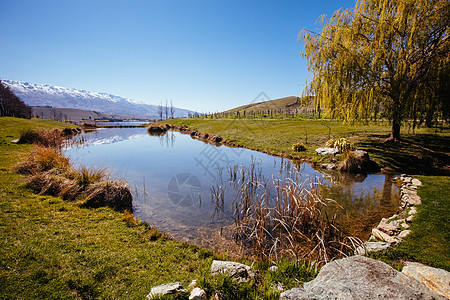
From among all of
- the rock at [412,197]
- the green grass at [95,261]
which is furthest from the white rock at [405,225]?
the green grass at [95,261]

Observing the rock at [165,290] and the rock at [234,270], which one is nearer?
the rock at [165,290]

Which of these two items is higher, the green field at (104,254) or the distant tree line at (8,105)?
the distant tree line at (8,105)

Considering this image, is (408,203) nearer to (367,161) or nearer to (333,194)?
(333,194)

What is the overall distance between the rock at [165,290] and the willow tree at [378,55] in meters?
16.2

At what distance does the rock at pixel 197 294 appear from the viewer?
132 inches

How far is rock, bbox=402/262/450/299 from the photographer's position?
3191 mm

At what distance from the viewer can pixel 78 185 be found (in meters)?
8.58

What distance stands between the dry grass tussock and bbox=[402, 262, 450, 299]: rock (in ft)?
28.8

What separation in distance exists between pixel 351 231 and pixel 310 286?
428 centimetres

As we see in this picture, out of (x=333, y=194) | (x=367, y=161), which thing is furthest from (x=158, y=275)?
(x=367, y=161)

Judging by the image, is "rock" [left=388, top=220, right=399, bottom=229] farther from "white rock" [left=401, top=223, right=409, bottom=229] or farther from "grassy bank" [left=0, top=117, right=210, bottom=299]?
"grassy bank" [left=0, top=117, right=210, bottom=299]

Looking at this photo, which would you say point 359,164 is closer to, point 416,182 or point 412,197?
point 416,182

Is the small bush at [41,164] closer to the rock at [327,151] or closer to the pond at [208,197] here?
the pond at [208,197]

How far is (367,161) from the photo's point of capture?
13.3m
